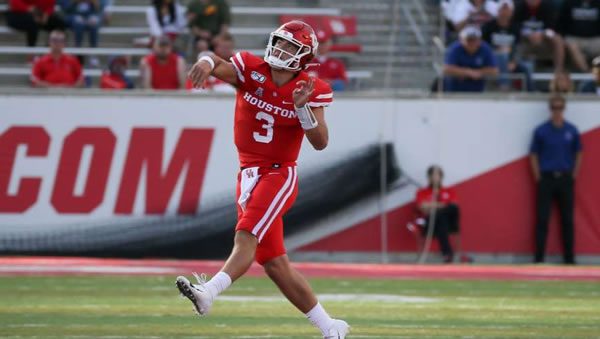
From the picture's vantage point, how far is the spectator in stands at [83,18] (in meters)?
19.7

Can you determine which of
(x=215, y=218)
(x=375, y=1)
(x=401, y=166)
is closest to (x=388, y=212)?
(x=401, y=166)

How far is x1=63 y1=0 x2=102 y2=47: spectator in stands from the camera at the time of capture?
1970 centimetres

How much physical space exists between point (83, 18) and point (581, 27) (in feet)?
22.5

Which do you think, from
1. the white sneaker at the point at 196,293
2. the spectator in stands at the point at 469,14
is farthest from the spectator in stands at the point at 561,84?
the white sneaker at the point at 196,293

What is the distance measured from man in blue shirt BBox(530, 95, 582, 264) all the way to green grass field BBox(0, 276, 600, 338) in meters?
2.70

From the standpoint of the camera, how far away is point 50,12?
64.3 ft

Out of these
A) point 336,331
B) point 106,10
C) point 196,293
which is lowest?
point 106,10

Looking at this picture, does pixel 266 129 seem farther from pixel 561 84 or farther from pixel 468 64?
pixel 561 84

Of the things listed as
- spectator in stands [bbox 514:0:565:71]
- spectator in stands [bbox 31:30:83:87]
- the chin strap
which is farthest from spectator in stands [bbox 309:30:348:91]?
the chin strap

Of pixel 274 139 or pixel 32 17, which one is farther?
pixel 32 17

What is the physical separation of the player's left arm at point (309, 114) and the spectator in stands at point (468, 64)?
968 centimetres

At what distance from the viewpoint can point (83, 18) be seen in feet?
64.8

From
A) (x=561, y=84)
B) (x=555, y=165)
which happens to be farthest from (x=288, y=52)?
(x=561, y=84)

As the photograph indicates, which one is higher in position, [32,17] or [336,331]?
[336,331]
